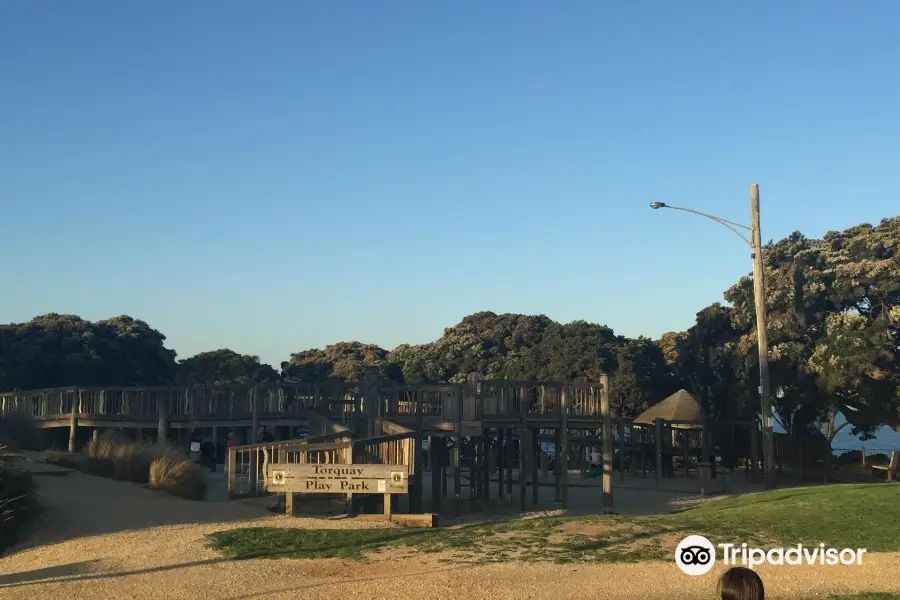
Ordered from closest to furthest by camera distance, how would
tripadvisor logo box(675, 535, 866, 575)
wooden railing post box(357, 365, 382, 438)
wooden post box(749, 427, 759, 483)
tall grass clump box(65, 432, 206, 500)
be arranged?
tripadvisor logo box(675, 535, 866, 575) → tall grass clump box(65, 432, 206, 500) → wooden railing post box(357, 365, 382, 438) → wooden post box(749, 427, 759, 483)

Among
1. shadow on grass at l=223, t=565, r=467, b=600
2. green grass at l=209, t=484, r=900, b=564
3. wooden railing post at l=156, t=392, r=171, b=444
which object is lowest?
A: shadow on grass at l=223, t=565, r=467, b=600

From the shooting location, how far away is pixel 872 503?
61.4 ft

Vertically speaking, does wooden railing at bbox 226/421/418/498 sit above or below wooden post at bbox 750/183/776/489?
below

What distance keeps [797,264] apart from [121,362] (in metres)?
40.8

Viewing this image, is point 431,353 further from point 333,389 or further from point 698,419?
point 333,389

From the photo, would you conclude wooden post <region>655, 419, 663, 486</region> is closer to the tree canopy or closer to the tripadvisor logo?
the tree canopy

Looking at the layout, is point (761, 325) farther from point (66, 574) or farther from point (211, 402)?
point (66, 574)

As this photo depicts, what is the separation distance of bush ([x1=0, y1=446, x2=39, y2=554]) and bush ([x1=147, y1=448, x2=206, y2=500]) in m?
3.04

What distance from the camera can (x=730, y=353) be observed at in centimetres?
4197

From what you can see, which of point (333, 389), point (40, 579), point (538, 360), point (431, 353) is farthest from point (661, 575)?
point (431, 353)

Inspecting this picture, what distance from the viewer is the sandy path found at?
1138 cm

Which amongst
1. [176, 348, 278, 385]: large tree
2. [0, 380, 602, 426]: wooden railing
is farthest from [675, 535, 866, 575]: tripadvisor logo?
[176, 348, 278, 385]: large tree

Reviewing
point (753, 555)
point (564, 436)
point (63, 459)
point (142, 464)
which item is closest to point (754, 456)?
point (564, 436)

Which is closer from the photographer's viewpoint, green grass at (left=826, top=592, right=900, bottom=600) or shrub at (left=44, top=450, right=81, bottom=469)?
green grass at (left=826, top=592, right=900, bottom=600)
